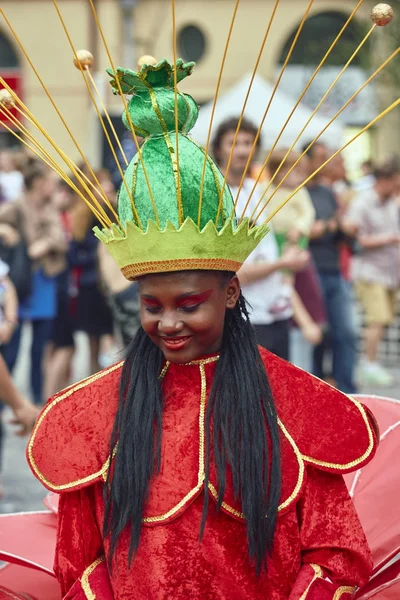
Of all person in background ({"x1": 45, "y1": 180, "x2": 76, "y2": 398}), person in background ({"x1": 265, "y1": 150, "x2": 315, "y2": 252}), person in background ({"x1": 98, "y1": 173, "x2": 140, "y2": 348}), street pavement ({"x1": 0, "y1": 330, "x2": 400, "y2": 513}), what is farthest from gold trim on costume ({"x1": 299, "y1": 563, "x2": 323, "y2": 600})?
person in background ({"x1": 45, "y1": 180, "x2": 76, "y2": 398})

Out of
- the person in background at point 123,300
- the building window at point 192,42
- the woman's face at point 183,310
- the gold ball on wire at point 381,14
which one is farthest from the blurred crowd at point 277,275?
the building window at point 192,42

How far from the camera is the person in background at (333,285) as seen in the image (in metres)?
7.59

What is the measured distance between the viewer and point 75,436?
2334 millimetres

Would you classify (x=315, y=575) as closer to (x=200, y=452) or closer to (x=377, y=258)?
(x=200, y=452)

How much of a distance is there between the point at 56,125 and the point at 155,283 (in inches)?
848

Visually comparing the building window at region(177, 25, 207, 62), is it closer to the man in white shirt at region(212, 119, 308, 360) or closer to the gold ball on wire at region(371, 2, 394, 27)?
the man in white shirt at region(212, 119, 308, 360)

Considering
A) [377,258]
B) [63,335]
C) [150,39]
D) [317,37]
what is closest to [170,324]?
[63,335]

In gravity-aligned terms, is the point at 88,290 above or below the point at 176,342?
above

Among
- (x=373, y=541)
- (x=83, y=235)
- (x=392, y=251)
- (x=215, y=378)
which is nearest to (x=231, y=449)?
(x=215, y=378)

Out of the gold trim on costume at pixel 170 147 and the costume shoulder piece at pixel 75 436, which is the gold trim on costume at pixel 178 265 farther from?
the costume shoulder piece at pixel 75 436

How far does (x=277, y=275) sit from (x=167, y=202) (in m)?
3.03

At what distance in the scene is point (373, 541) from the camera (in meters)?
2.69

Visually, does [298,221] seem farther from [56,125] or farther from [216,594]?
[56,125]

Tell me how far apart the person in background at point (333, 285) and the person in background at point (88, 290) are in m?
1.55
